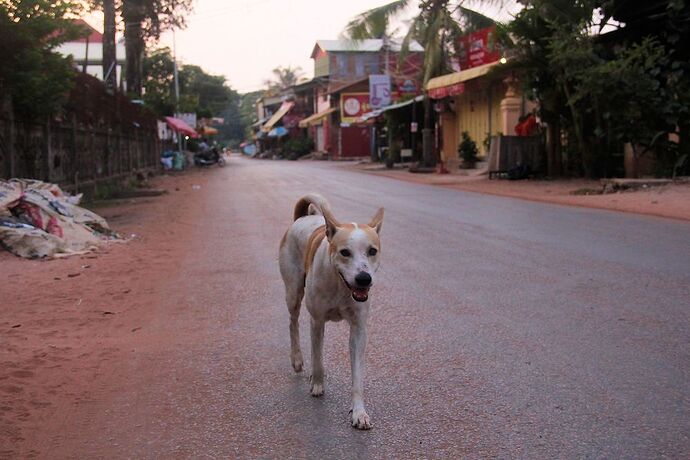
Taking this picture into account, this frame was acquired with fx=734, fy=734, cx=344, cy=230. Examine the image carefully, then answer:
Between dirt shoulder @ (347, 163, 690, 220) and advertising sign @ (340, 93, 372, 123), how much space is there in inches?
1272

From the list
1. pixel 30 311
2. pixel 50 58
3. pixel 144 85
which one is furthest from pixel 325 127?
pixel 30 311

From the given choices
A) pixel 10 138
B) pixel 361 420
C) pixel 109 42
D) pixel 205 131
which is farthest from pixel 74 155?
pixel 205 131

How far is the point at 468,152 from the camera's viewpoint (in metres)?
28.5

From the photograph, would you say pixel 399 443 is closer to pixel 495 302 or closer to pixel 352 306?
pixel 352 306

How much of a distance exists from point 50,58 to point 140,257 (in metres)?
4.89

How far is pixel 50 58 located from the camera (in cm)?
1210

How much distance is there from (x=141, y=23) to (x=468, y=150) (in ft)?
46.9

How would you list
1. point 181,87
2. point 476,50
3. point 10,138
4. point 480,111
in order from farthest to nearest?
point 181,87, point 480,111, point 476,50, point 10,138

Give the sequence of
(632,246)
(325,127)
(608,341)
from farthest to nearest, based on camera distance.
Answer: (325,127) < (632,246) < (608,341)

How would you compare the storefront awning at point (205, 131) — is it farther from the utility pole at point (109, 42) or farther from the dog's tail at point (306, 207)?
the dog's tail at point (306, 207)

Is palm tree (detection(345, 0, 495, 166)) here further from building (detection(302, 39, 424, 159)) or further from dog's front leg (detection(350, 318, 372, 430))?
dog's front leg (detection(350, 318, 372, 430))

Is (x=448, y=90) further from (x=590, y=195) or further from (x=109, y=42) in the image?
(x=109, y=42)

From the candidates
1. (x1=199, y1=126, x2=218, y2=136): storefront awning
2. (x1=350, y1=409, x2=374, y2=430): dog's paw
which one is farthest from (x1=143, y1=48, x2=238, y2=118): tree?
(x1=350, y1=409, x2=374, y2=430): dog's paw

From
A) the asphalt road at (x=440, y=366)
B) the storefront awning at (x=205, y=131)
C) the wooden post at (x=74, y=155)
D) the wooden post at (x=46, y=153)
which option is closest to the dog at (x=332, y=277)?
the asphalt road at (x=440, y=366)
